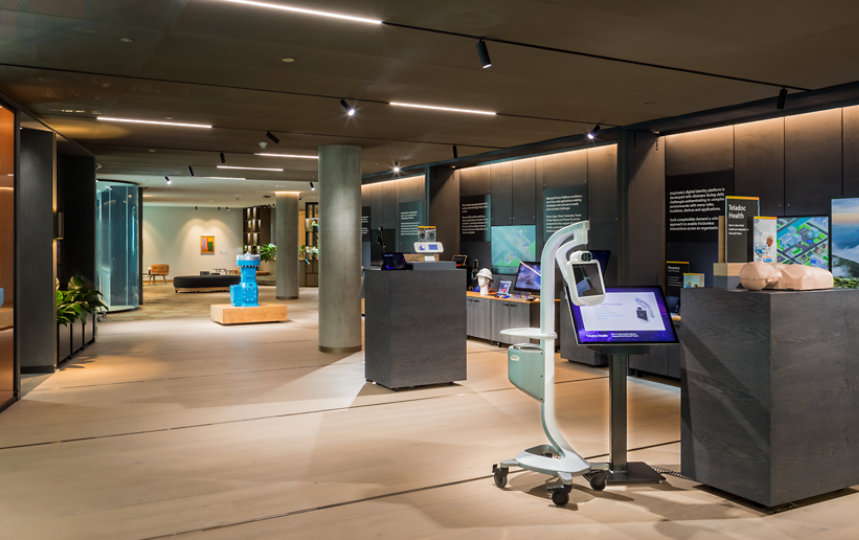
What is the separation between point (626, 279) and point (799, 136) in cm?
240

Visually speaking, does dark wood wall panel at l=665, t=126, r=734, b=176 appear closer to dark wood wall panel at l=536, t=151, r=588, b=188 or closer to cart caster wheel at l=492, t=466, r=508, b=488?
dark wood wall panel at l=536, t=151, r=588, b=188

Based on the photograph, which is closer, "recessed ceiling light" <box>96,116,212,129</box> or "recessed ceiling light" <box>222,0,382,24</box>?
"recessed ceiling light" <box>222,0,382,24</box>

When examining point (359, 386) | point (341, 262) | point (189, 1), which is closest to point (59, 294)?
point (341, 262)

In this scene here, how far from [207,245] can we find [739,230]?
26.7m

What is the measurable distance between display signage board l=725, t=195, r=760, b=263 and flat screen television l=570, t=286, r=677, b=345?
1.80 ft

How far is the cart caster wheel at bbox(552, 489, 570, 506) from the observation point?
3.88 metres

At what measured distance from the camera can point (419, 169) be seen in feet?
42.3

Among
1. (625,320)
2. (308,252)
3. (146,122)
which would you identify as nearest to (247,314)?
(146,122)

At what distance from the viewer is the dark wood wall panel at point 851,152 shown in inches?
254

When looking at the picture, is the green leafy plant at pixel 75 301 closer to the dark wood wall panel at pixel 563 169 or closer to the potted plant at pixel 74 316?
the potted plant at pixel 74 316

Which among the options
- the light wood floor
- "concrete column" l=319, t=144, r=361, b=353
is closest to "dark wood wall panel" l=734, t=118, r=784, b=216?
the light wood floor

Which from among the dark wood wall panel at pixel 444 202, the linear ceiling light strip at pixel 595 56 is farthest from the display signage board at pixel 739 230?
the dark wood wall panel at pixel 444 202

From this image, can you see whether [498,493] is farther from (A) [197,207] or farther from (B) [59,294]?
(A) [197,207]

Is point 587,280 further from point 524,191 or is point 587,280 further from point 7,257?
point 524,191
